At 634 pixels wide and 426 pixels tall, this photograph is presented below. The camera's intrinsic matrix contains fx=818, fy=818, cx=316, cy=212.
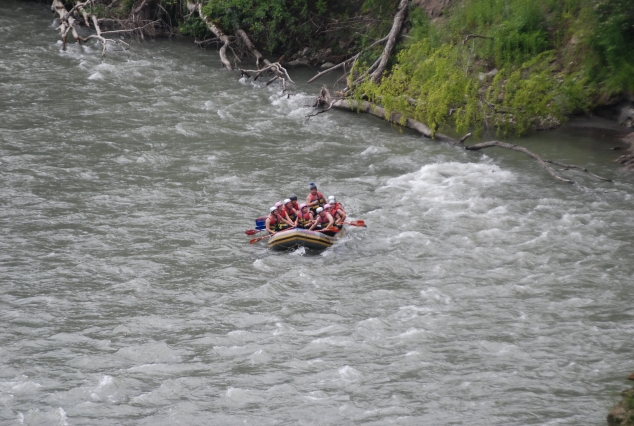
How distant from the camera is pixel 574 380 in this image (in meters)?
11.7

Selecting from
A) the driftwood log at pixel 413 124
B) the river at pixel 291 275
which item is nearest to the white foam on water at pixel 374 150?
the river at pixel 291 275

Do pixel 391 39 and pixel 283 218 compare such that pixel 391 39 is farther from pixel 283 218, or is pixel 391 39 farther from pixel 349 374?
pixel 349 374

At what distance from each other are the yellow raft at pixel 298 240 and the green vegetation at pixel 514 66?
6.46 m

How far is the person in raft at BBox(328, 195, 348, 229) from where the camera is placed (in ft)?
55.3

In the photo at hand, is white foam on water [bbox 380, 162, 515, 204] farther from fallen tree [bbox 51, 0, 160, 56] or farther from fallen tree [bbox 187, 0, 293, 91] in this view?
fallen tree [bbox 51, 0, 160, 56]

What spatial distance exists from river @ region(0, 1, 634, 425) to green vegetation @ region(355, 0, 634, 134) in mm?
868

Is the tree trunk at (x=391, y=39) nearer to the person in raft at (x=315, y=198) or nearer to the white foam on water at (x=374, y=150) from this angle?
the white foam on water at (x=374, y=150)

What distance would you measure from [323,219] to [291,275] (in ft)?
6.46

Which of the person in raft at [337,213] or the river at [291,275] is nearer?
the river at [291,275]

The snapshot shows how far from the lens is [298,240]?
53.8ft

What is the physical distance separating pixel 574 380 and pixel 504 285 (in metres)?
3.08

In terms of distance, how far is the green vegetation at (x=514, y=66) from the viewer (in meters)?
21.2

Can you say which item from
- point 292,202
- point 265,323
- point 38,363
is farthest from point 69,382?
point 292,202

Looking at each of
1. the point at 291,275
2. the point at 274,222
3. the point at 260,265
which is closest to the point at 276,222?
the point at 274,222
